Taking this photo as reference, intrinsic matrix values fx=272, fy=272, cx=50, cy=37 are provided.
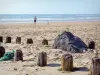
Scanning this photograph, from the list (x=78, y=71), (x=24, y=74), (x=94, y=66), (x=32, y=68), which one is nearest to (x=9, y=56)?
(x=32, y=68)

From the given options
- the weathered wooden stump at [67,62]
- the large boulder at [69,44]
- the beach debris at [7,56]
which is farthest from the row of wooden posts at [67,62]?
the large boulder at [69,44]

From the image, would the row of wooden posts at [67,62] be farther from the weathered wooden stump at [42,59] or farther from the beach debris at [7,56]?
the beach debris at [7,56]

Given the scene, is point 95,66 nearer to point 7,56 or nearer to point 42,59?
point 42,59

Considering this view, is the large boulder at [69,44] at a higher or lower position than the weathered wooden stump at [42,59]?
higher

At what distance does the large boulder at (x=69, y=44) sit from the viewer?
530 inches

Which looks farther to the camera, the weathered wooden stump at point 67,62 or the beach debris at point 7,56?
the beach debris at point 7,56

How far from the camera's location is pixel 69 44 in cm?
1367

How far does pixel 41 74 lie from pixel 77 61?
2.57 metres

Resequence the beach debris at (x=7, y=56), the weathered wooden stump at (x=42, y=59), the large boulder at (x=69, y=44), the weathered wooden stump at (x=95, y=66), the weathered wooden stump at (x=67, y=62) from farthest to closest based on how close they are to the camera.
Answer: the large boulder at (x=69, y=44) < the beach debris at (x=7, y=56) < the weathered wooden stump at (x=42, y=59) < the weathered wooden stump at (x=67, y=62) < the weathered wooden stump at (x=95, y=66)

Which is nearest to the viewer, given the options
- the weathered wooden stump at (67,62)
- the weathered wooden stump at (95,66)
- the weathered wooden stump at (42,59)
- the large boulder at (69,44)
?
the weathered wooden stump at (95,66)

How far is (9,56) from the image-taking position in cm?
1172

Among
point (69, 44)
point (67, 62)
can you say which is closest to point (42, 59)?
point (67, 62)

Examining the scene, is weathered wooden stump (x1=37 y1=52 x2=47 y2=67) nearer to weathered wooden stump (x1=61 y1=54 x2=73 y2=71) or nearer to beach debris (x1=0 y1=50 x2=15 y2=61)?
weathered wooden stump (x1=61 y1=54 x2=73 y2=71)

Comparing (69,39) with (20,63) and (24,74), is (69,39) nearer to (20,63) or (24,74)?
(20,63)
